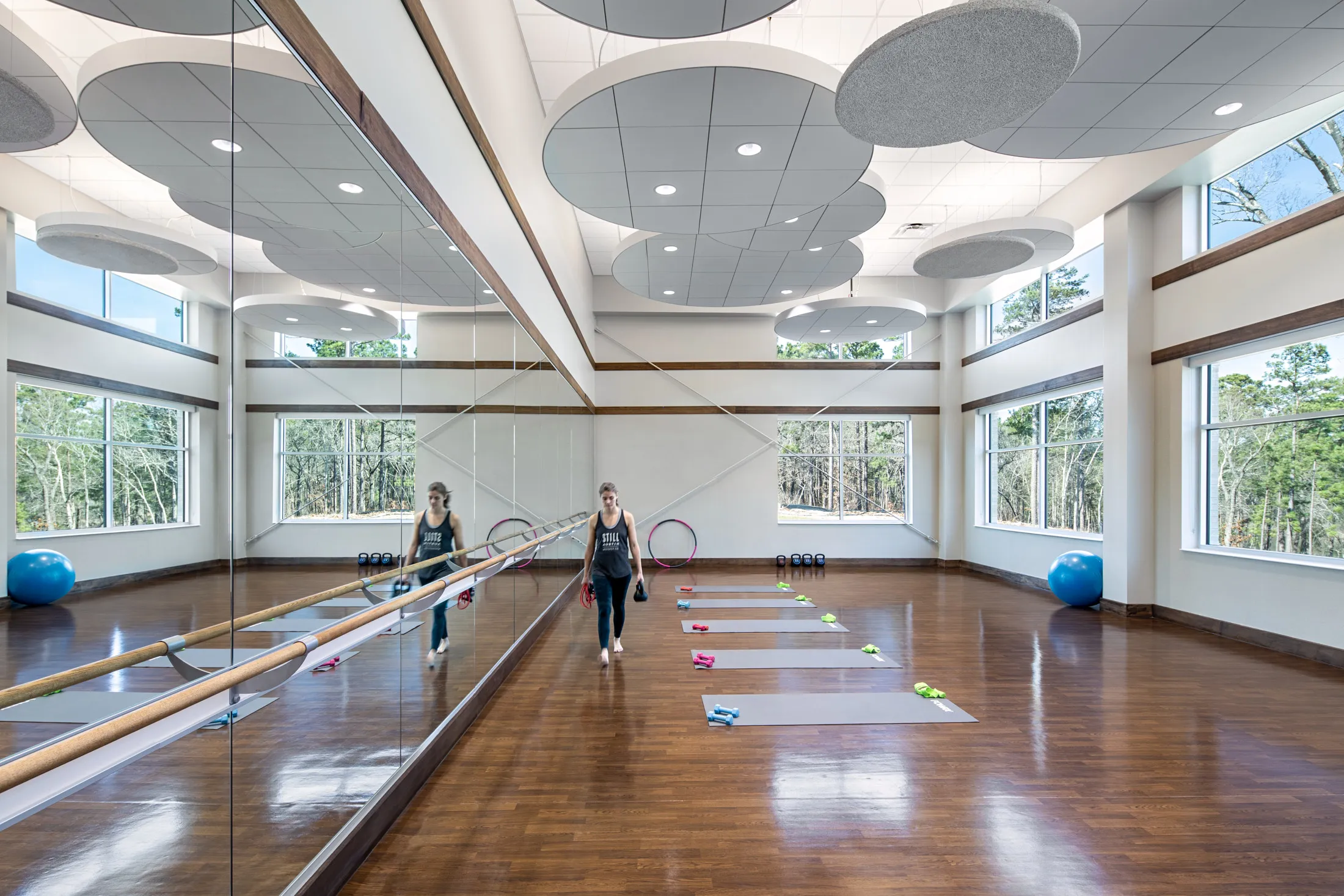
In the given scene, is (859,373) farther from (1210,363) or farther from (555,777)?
(555,777)

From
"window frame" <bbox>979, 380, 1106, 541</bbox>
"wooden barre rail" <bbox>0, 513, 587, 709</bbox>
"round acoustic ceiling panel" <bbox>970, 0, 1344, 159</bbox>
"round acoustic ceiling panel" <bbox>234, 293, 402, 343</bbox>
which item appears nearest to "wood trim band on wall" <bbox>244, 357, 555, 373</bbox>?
"round acoustic ceiling panel" <bbox>234, 293, 402, 343</bbox>

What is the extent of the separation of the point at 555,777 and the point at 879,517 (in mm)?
10692

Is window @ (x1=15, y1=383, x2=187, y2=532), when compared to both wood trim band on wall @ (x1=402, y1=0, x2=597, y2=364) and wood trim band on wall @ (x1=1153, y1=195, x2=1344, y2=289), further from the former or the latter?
wood trim band on wall @ (x1=1153, y1=195, x2=1344, y2=289)

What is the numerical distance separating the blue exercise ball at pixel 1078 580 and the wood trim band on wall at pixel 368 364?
7.50m

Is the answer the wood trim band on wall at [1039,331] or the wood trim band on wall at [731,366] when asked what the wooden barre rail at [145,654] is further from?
the wood trim band on wall at [731,366]

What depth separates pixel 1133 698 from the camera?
4.91 meters

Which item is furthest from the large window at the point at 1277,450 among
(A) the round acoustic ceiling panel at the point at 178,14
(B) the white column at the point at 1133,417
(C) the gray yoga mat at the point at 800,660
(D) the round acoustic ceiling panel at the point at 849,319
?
(A) the round acoustic ceiling panel at the point at 178,14

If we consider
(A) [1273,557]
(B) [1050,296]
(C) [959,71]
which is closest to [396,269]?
(C) [959,71]

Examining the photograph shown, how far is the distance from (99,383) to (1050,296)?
451 inches

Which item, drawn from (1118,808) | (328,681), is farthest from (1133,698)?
(328,681)

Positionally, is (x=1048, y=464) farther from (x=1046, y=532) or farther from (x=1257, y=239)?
(x=1257, y=239)

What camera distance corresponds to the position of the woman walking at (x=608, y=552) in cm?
567

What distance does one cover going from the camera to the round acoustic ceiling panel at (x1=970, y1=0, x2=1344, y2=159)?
379cm

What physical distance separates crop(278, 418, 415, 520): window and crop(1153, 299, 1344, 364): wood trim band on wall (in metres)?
7.40
